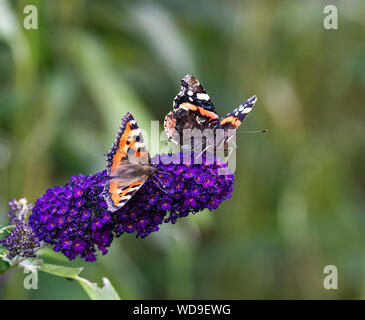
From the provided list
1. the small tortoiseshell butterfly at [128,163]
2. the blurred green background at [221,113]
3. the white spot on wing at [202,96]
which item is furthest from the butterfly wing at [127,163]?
the blurred green background at [221,113]

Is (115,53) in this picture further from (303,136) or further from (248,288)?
(248,288)

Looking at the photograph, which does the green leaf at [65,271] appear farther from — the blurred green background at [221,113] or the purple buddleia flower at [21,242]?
the blurred green background at [221,113]

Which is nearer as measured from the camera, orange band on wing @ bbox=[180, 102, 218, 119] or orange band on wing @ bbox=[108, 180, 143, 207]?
orange band on wing @ bbox=[108, 180, 143, 207]

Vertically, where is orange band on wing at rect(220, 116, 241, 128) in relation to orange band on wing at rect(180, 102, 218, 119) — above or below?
below

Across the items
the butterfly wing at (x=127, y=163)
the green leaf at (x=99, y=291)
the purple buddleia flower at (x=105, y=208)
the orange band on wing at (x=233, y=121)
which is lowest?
the green leaf at (x=99, y=291)

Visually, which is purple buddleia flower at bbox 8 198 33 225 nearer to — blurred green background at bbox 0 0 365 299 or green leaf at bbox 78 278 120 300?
green leaf at bbox 78 278 120 300

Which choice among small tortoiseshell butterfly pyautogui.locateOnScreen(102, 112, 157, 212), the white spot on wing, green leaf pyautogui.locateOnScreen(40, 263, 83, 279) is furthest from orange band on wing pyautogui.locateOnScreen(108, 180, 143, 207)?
the white spot on wing

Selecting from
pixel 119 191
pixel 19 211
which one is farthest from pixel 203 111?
pixel 19 211

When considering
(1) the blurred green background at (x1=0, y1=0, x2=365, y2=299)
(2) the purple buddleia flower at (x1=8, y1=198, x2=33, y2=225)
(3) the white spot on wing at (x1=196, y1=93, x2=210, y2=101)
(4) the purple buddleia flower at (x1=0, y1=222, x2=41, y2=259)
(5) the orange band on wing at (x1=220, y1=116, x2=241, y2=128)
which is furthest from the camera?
(1) the blurred green background at (x1=0, y1=0, x2=365, y2=299)
